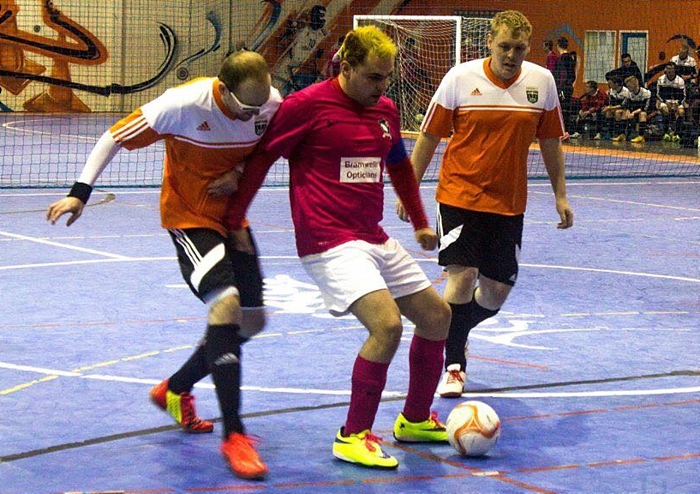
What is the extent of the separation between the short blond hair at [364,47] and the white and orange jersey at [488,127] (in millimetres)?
1548

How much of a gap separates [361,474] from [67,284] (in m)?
5.19

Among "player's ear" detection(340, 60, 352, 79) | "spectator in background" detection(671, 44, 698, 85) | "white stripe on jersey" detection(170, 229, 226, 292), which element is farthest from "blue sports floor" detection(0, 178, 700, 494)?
"spectator in background" detection(671, 44, 698, 85)

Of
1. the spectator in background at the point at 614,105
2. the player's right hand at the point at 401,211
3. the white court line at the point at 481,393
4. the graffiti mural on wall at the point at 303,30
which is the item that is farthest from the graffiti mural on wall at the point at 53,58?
the player's right hand at the point at 401,211

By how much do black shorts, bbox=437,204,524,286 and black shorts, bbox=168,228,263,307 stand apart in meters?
1.34

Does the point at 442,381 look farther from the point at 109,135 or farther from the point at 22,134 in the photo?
the point at 22,134

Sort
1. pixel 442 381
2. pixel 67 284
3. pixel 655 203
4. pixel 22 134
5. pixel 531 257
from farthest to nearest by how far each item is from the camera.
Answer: pixel 22 134
pixel 655 203
pixel 531 257
pixel 67 284
pixel 442 381

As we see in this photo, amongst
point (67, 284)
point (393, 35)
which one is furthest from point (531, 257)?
point (393, 35)

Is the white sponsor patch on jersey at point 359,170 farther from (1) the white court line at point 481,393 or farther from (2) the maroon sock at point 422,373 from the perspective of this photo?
(1) the white court line at point 481,393

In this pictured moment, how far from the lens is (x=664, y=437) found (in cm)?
596

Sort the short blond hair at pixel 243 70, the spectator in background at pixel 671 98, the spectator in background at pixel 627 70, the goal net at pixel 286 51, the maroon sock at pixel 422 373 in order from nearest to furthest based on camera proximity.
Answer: the short blond hair at pixel 243 70
the maroon sock at pixel 422 373
the spectator in background at pixel 671 98
the goal net at pixel 286 51
the spectator in background at pixel 627 70

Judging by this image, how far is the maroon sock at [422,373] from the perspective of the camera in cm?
584

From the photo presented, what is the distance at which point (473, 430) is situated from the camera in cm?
559

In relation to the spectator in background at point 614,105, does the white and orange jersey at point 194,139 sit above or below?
above

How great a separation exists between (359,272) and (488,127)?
5.88 ft
